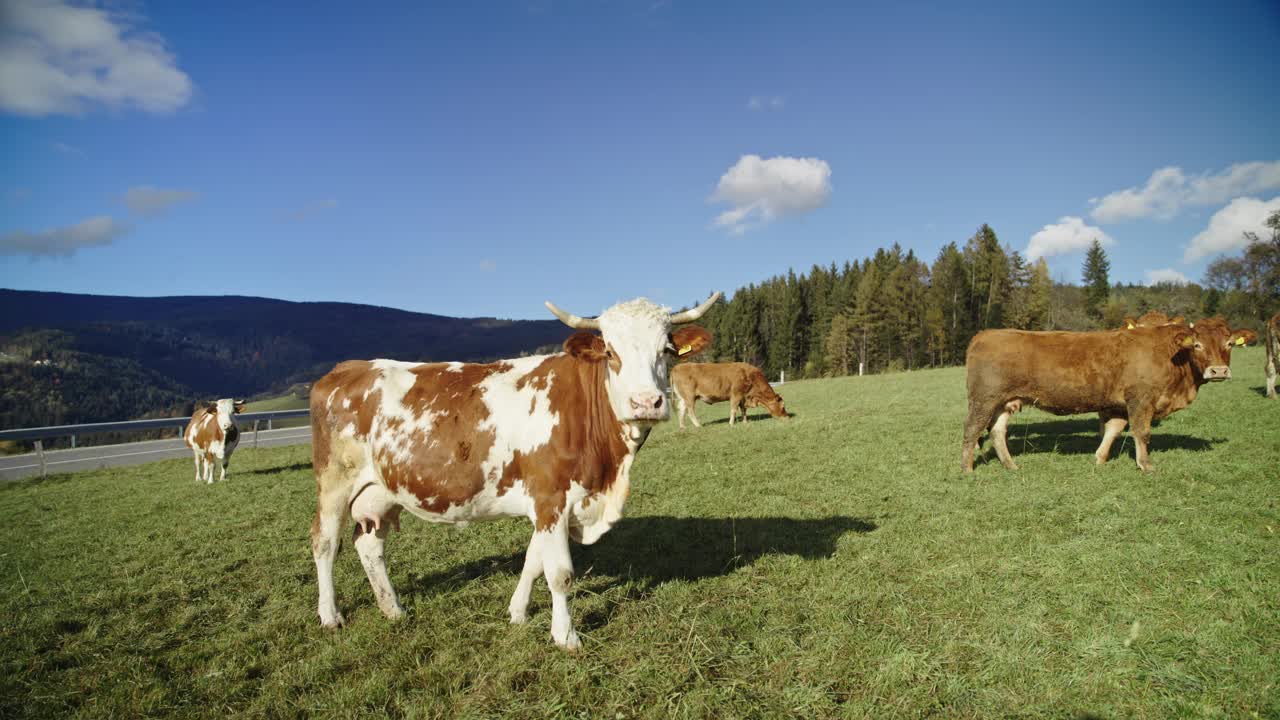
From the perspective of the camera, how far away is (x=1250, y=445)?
970 centimetres

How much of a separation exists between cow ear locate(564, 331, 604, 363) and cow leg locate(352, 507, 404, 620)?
7.98 ft

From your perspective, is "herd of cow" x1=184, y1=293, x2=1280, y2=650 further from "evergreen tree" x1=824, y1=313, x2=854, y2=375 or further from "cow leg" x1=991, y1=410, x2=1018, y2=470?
"evergreen tree" x1=824, y1=313, x2=854, y2=375

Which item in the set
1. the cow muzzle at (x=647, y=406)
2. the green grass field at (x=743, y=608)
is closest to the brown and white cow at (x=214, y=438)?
the green grass field at (x=743, y=608)

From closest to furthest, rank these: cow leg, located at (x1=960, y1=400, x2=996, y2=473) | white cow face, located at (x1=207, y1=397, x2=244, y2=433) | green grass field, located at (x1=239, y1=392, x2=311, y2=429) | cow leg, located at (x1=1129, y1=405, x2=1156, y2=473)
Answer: cow leg, located at (x1=1129, y1=405, x2=1156, y2=473)
cow leg, located at (x1=960, y1=400, x2=996, y2=473)
white cow face, located at (x1=207, y1=397, x2=244, y2=433)
green grass field, located at (x1=239, y1=392, x2=311, y2=429)

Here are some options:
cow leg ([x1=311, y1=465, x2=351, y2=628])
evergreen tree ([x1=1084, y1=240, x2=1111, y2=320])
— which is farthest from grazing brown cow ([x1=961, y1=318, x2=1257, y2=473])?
evergreen tree ([x1=1084, y1=240, x2=1111, y2=320])

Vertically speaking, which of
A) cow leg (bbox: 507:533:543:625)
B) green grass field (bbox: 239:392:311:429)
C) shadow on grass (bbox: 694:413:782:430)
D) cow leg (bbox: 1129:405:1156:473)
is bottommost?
green grass field (bbox: 239:392:311:429)

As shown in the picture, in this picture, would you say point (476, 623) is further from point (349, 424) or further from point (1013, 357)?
point (1013, 357)

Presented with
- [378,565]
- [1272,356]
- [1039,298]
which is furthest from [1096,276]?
[378,565]

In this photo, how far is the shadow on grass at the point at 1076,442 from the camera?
10172 mm

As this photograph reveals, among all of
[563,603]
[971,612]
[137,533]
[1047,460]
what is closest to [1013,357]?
[1047,460]

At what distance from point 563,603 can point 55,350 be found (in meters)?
142

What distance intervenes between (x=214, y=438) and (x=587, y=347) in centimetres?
1398

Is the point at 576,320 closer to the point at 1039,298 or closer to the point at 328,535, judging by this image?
the point at 328,535

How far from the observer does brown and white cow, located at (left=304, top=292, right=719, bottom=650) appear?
14.8ft
